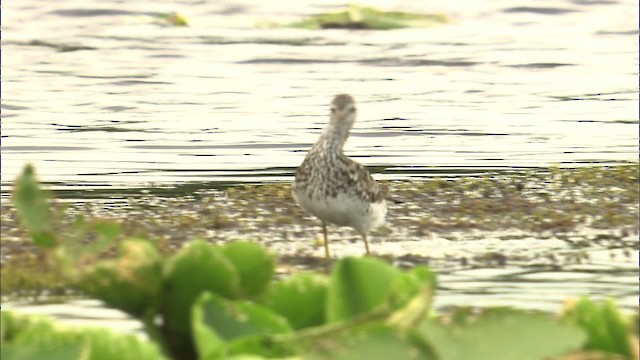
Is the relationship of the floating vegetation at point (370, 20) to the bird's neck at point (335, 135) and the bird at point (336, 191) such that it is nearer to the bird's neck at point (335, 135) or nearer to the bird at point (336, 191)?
the bird's neck at point (335, 135)

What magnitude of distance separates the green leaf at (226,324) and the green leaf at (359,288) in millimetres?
147

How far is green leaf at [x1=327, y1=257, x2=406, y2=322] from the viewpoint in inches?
148

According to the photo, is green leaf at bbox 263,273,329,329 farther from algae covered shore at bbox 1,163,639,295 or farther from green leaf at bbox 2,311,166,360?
Result: algae covered shore at bbox 1,163,639,295

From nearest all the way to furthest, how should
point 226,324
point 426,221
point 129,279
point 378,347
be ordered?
point 378,347 → point 226,324 → point 129,279 → point 426,221

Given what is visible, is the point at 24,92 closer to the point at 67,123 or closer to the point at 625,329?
the point at 67,123

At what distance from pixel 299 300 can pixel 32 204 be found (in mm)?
758

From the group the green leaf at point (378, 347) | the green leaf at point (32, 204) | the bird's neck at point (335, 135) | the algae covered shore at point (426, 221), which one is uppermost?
the green leaf at point (32, 204)

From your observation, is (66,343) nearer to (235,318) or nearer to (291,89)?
(235,318)

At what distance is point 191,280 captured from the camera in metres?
3.85

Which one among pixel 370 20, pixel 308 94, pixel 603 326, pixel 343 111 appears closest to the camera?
pixel 603 326

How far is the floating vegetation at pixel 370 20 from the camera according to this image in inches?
1061

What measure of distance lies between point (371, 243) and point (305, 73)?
1366cm

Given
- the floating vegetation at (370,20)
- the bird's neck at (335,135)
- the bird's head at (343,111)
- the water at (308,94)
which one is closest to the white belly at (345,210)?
the bird's neck at (335,135)

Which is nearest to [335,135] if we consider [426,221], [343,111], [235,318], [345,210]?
[343,111]
